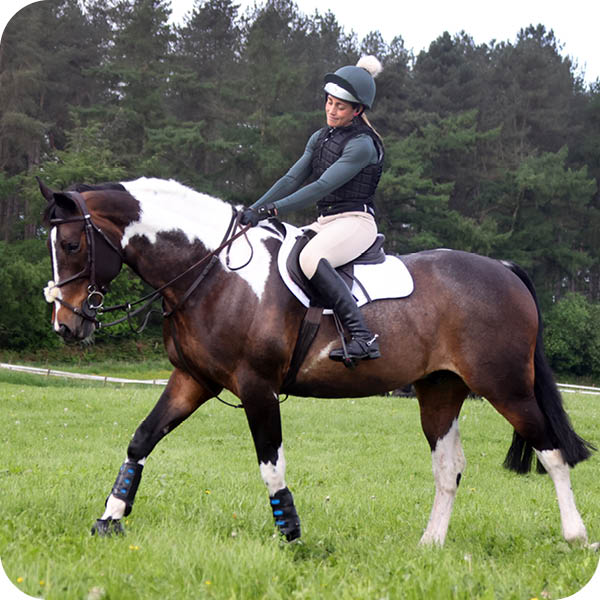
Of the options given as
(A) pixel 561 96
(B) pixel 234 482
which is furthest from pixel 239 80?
(B) pixel 234 482

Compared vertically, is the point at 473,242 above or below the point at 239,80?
below

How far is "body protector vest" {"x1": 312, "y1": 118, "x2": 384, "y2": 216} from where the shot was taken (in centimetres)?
524

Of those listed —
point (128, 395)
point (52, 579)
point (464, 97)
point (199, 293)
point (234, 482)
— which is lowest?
point (128, 395)

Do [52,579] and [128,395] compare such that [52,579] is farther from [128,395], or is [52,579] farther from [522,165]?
[522,165]

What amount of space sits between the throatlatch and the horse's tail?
10.3 feet

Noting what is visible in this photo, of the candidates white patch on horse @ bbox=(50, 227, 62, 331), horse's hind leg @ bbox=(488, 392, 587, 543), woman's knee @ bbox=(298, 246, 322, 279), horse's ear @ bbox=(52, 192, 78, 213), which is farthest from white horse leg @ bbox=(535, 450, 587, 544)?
horse's ear @ bbox=(52, 192, 78, 213)

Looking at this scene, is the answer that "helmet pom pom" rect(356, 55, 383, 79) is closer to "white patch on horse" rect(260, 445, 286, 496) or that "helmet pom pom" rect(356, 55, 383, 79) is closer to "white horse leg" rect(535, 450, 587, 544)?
"white patch on horse" rect(260, 445, 286, 496)

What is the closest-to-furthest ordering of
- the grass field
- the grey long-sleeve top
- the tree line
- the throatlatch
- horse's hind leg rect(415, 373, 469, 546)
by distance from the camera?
the grass field → the grey long-sleeve top → the throatlatch → horse's hind leg rect(415, 373, 469, 546) → the tree line

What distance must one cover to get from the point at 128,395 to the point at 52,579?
1322 cm

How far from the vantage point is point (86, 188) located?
5012 mm

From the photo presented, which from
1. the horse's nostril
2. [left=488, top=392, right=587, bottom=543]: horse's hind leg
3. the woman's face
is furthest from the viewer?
[left=488, top=392, right=587, bottom=543]: horse's hind leg

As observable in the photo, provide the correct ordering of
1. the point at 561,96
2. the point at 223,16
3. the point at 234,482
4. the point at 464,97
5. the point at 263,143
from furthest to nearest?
the point at 263,143 → the point at 464,97 → the point at 561,96 → the point at 223,16 → the point at 234,482

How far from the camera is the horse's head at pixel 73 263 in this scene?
15.5ft

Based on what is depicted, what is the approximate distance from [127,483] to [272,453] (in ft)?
3.69
